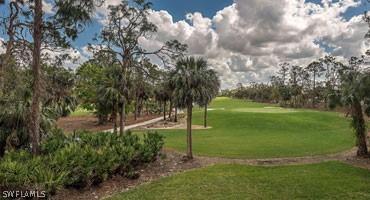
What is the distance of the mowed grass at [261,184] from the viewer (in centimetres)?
1096

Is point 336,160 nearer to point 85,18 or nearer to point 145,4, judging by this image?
point 85,18

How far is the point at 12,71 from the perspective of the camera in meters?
15.4

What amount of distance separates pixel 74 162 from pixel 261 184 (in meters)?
7.41

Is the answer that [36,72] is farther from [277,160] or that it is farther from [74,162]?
[277,160]

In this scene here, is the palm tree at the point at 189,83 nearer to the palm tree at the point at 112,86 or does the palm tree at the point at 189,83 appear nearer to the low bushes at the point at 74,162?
the low bushes at the point at 74,162

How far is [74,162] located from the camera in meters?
10.5

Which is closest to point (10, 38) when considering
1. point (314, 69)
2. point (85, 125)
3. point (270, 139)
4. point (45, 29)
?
point (45, 29)

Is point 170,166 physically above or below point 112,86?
below

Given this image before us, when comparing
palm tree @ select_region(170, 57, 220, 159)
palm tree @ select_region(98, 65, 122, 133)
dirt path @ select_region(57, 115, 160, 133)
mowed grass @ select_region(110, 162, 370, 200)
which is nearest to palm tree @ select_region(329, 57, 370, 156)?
mowed grass @ select_region(110, 162, 370, 200)

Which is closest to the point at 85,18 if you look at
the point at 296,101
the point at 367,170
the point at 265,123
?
the point at 367,170

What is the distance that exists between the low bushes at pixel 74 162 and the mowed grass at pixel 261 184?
1.39 m

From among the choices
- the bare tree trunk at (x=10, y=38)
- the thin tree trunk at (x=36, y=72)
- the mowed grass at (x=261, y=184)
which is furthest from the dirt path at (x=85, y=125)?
the mowed grass at (x=261, y=184)

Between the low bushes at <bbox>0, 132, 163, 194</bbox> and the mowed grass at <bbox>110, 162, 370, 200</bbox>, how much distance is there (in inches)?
54.9

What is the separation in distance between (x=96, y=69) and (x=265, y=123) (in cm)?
2510
